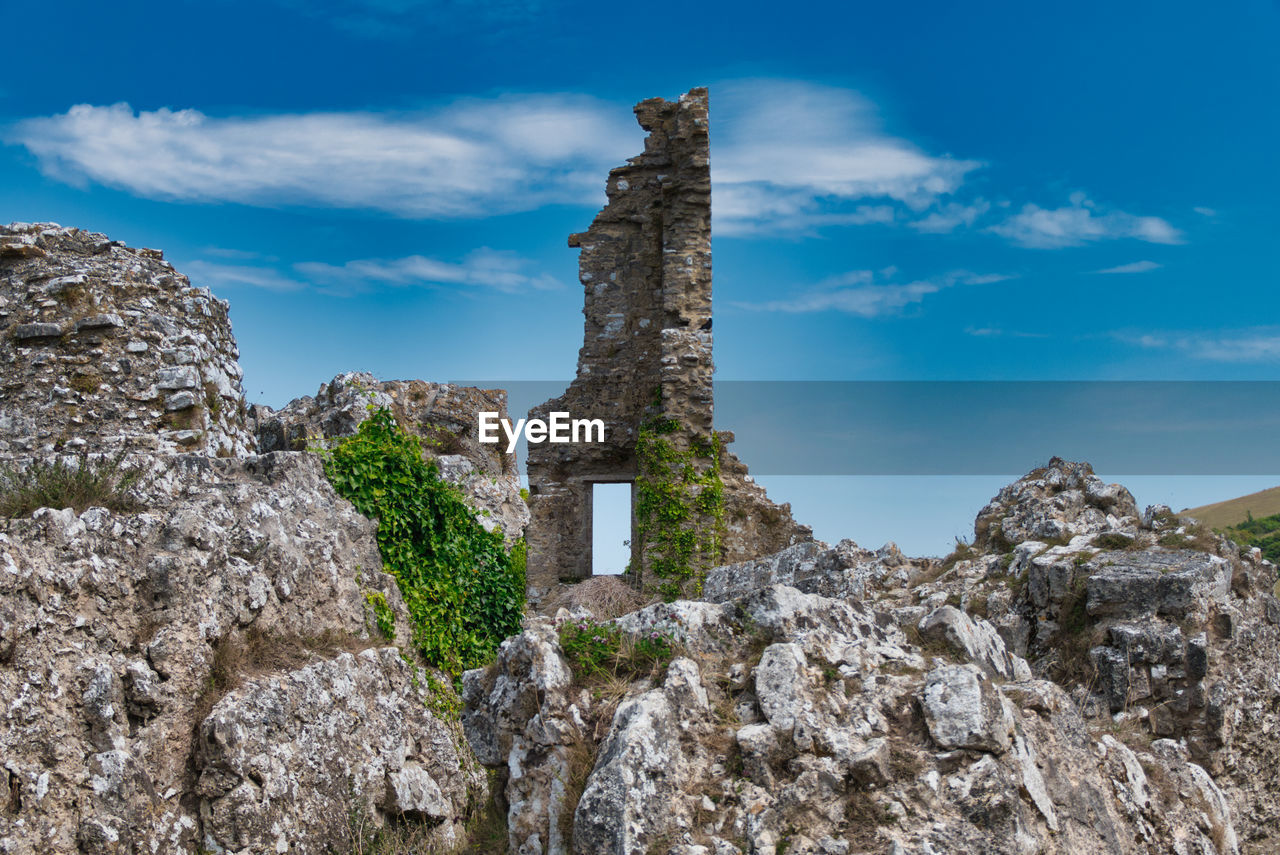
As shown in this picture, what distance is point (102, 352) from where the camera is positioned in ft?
27.8

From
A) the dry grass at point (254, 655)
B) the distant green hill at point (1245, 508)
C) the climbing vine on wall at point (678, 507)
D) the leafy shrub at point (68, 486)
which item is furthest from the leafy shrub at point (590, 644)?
the distant green hill at point (1245, 508)

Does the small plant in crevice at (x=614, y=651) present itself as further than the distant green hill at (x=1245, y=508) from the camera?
No

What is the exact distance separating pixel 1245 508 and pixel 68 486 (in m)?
37.8

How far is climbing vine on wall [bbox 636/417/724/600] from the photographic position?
646 inches

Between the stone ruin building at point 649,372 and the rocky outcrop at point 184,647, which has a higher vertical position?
the stone ruin building at point 649,372

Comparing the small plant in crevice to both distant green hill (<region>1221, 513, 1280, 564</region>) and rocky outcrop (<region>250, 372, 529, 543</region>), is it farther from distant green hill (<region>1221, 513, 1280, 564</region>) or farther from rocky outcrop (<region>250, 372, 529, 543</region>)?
distant green hill (<region>1221, 513, 1280, 564</region>)

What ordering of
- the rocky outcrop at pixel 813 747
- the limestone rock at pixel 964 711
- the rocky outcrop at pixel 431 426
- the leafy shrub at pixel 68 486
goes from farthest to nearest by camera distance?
1. the rocky outcrop at pixel 431 426
2. the leafy shrub at pixel 68 486
3. the limestone rock at pixel 964 711
4. the rocky outcrop at pixel 813 747

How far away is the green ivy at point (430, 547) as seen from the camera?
809 cm

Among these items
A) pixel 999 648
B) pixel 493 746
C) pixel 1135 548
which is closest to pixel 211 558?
pixel 493 746

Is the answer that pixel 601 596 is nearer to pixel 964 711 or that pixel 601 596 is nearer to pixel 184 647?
pixel 184 647

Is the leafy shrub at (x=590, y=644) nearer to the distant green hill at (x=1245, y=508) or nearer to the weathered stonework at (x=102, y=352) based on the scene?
the weathered stonework at (x=102, y=352)

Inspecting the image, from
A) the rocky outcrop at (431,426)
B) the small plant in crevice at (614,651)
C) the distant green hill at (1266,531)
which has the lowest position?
the small plant in crevice at (614,651)

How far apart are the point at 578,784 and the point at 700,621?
117cm

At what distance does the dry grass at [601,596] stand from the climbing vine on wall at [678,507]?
54 cm
